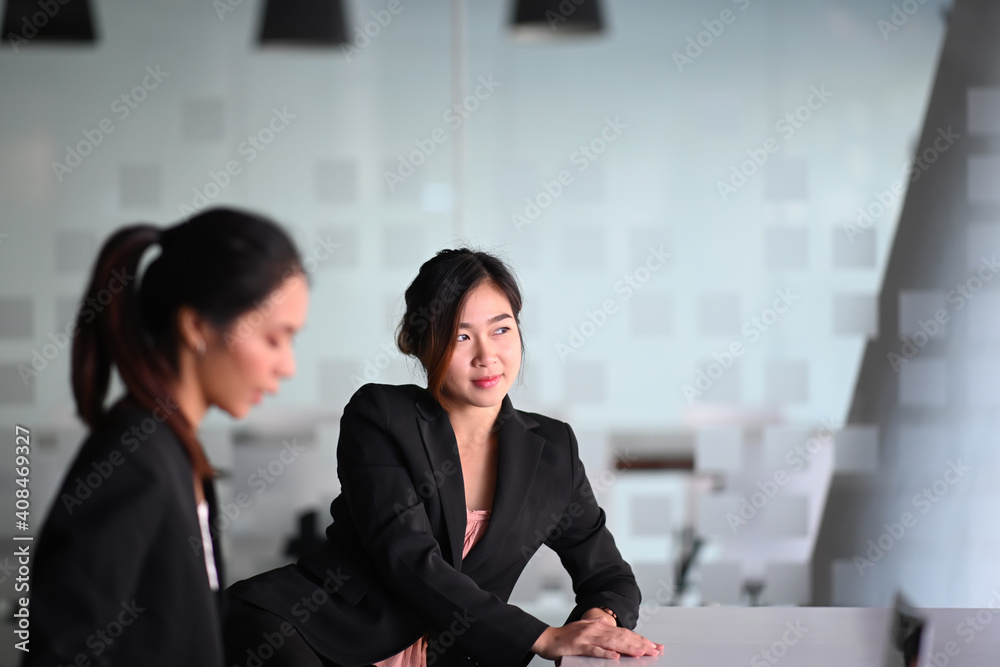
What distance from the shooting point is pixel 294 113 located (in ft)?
13.2

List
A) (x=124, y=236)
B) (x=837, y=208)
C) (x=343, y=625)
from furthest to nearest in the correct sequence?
(x=837, y=208), (x=343, y=625), (x=124, y=236)

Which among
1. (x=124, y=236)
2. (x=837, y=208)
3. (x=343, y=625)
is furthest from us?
(x=837, y=208)

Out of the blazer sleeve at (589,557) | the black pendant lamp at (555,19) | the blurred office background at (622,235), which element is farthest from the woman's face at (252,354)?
the black pendant lamp at (555,19)

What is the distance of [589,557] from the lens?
2.06 metres

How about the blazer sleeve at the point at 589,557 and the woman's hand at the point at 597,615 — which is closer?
the woman's hand at the point at 597,615

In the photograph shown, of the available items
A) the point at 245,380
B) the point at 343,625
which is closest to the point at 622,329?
the point at 343,625

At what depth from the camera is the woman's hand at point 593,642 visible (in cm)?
161

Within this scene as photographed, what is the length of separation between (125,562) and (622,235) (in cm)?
315

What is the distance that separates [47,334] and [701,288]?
2.63 meters

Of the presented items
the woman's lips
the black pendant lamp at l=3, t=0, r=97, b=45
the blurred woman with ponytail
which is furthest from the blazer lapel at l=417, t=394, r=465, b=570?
the black pendant lamp at l=3, t=0, r=97, b=45

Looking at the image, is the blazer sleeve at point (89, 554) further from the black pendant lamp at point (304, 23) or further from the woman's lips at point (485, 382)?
the black pendant lamp at point (304, 23)

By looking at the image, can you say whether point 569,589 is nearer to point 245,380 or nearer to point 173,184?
point 173,184

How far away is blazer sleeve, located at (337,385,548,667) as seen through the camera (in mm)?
1787

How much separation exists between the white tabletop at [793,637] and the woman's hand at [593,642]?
2cm
